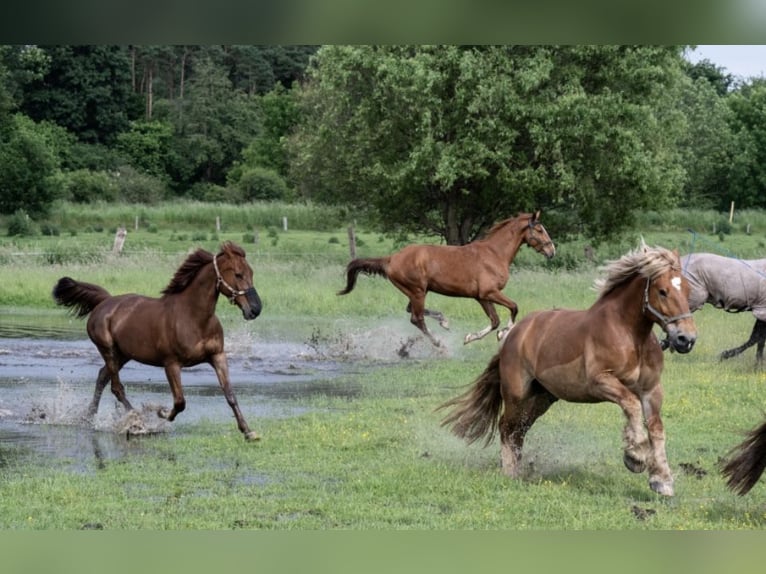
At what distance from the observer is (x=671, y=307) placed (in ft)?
23.8

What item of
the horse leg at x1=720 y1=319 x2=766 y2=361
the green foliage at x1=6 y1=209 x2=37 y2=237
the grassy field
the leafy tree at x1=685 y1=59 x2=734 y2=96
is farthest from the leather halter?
the leafy tree at x1=685 y1=59 x2=734 y2=96

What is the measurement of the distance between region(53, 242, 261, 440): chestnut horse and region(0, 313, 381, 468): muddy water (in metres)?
0.55

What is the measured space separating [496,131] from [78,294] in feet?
52.7

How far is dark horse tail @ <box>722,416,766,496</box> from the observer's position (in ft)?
21.9

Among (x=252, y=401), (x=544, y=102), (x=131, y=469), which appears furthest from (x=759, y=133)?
(x=131, y=469)

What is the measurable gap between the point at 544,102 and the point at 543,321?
61.2 feet

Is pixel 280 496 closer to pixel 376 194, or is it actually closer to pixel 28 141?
pixel 376 194

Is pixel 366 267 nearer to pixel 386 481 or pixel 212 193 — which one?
pixel 386 481

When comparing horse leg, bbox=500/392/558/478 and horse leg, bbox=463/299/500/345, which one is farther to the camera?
horse leg, bbox=463/299/500/345

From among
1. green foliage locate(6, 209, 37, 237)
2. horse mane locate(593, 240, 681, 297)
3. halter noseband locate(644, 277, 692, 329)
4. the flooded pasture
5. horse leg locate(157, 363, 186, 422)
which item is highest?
horse mane locate(593, 240, 681, 297)

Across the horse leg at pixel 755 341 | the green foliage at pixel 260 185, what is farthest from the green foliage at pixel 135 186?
the horse leg at pixel 755 341

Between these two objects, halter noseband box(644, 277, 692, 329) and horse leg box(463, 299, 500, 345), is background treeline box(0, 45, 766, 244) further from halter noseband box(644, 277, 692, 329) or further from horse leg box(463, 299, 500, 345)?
halter noseband box(644, 277, 692, 329)

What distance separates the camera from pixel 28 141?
3147 cm

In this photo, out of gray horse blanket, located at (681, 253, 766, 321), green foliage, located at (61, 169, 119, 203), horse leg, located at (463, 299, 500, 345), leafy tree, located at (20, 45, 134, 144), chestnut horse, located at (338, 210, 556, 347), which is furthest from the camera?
leafy tree, located at (20, 45, 134, 144)
